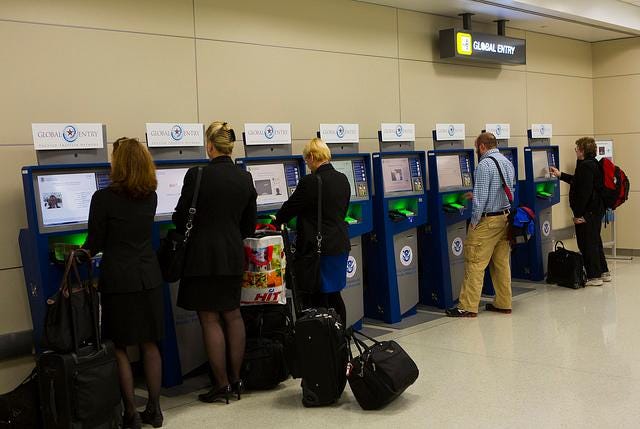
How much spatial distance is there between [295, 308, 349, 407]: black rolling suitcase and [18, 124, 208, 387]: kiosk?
959mm

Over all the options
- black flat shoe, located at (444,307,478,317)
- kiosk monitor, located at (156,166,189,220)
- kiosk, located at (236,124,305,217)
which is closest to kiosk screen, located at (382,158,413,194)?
kiosk, located at (236,124,305,217)

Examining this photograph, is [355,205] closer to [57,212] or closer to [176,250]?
[176,250]

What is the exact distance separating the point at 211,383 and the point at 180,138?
1.61 metres

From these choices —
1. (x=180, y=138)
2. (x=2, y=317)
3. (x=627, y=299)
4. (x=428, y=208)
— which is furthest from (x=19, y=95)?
(x=627, y=299)

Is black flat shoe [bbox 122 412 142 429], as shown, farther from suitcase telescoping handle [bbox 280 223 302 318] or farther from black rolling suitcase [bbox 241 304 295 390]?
suitcase telescoping handle [bbox 280 223 302 318]

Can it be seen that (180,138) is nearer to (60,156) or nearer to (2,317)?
(60,156)

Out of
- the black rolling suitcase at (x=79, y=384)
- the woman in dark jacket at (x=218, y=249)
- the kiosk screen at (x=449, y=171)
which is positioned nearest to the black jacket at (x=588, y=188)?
the kiosk screen at (x=449, y=171)

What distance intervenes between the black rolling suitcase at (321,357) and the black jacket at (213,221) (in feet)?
1.65

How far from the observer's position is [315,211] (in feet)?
15.2

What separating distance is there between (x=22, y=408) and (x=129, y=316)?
2.21 feet

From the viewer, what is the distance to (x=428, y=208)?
6.52 meters

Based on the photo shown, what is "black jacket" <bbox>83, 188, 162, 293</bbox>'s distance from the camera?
3.58 metres

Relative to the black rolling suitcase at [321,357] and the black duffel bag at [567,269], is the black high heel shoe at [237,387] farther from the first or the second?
the black duffel bag at [567,269]

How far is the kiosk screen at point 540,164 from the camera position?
773 cm
